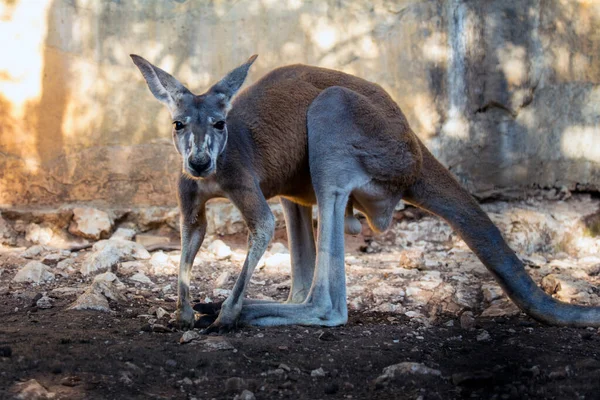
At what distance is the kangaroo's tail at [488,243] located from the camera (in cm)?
398

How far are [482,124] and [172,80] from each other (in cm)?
346

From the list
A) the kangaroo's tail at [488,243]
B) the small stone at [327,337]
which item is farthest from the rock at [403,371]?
the kangaroo's tail at [488,243]

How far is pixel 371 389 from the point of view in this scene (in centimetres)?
294

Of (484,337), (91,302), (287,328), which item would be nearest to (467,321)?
(484,337)

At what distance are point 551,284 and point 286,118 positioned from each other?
6.45 ft

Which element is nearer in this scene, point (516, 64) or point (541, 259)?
point (541, 259)

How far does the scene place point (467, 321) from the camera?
13.5 ft

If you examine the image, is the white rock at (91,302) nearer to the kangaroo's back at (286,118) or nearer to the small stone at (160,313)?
the small stone at (160,313)

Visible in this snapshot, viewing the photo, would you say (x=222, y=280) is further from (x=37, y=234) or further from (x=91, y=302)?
(x=37, y=234)

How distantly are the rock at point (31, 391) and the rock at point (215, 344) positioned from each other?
84cm

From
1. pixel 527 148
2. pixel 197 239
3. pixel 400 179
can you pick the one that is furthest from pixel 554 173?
pixel 197 239

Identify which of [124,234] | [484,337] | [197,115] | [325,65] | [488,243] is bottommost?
[484,337]

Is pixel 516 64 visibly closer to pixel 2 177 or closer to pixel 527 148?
pixel 527 148

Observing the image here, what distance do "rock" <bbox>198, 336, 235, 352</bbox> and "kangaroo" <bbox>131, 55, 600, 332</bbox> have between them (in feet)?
0.89
